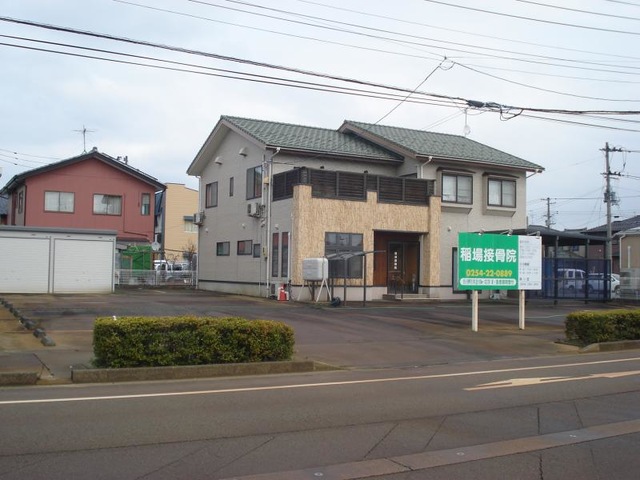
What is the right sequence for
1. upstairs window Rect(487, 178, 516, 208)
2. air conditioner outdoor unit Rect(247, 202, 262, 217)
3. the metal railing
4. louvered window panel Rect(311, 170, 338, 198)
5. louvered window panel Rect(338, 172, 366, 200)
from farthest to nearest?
the metal railing
upstairs window Rect(487, 178, 516, 208)
air conditioner outdoor unit Rect(247, 202, 262, 217)
louvered window panel Rect(338, 172, 366, 200)
louvered window panel Rect(311, 170, 338, 198)

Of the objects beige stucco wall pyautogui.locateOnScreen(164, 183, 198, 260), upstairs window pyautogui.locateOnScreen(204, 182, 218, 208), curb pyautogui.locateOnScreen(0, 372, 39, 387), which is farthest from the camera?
beige stucco wall pyautogui.locateOnScreen(164, 183, 198, 260)

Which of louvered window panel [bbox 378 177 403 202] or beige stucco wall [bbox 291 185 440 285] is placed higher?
louvered window panel [bbox 378 177 403 202]

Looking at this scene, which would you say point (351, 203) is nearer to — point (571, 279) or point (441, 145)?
point (441, 145)

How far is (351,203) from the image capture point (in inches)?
1138

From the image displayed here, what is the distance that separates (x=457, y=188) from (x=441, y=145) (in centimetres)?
332

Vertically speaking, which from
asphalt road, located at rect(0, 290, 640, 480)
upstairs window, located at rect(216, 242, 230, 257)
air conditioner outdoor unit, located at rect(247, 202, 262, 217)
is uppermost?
air conditioner outdoor unit, located at rect(247, 202, 262, 217)

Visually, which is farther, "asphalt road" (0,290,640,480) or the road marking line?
the road marking line

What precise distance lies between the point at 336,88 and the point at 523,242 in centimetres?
815

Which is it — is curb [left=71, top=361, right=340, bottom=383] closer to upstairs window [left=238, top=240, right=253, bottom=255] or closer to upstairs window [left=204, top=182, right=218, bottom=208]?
upstairs window [left=238, top=240, right=253, bottom=255]

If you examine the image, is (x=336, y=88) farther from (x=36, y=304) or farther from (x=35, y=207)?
(x=35, y=207)

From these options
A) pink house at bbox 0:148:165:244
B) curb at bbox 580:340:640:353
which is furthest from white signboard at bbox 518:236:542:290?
pink house at bbox 0:148:165:244

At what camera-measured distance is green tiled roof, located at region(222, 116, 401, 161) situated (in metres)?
30.7

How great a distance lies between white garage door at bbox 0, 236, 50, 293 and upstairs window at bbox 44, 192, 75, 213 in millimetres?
11419

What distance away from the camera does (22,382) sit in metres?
10.5
